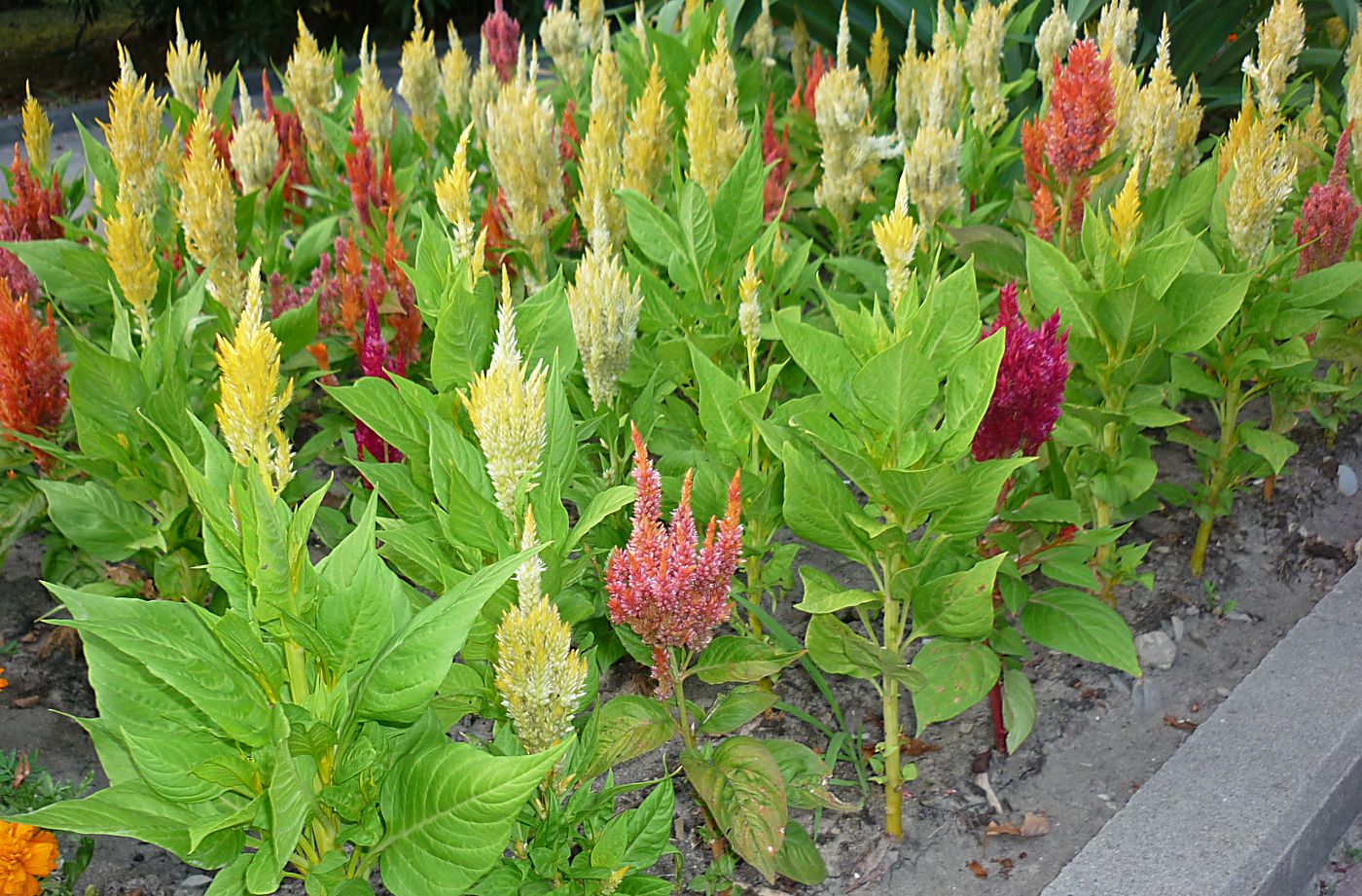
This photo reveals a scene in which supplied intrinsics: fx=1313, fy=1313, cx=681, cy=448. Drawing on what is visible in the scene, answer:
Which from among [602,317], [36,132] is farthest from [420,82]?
[602,317]

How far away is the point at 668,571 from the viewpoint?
1811 mm

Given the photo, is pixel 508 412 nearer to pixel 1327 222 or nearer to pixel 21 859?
pixel 21 859

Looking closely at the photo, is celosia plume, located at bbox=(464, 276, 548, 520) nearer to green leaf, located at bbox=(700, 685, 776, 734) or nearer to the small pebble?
green leaf, located at bbox=(700, 685, 776, 734)

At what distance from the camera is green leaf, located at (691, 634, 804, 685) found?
2.12 meters

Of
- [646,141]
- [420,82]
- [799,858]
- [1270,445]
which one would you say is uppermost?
[646,141]

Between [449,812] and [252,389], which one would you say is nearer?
[252,389]

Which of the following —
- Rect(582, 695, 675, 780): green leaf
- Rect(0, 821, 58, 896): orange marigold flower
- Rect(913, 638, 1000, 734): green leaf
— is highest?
Rect(582, 695, 675, 780): green leaf

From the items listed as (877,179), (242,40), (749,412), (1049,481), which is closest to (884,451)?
(749,412)

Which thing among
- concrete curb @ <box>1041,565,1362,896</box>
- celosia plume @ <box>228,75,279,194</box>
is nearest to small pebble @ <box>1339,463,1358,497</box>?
concrete curb @ <box>1041,565,1362,896</box>

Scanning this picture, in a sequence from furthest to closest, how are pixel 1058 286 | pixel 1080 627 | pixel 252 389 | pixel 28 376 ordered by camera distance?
pixel 1058 286 → pixel 28 376 → pixel 1080 627 → pixel 252 389

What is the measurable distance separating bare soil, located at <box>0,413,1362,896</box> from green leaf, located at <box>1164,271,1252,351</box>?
753 millimetres

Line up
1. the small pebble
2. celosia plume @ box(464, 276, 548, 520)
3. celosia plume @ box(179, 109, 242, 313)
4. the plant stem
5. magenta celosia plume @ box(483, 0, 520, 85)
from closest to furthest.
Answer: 1. celosia plume @ box(464, 276, 548, 520)
2. celosia plume @ box(179, 109, 242, 313)
3. the plant stem
4. the small pebble
5. magenta celosia plume @ box(483, 0, 520, 85)

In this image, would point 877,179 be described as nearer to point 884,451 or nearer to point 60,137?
point 884,451

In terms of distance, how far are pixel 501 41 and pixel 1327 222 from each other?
271 cm
